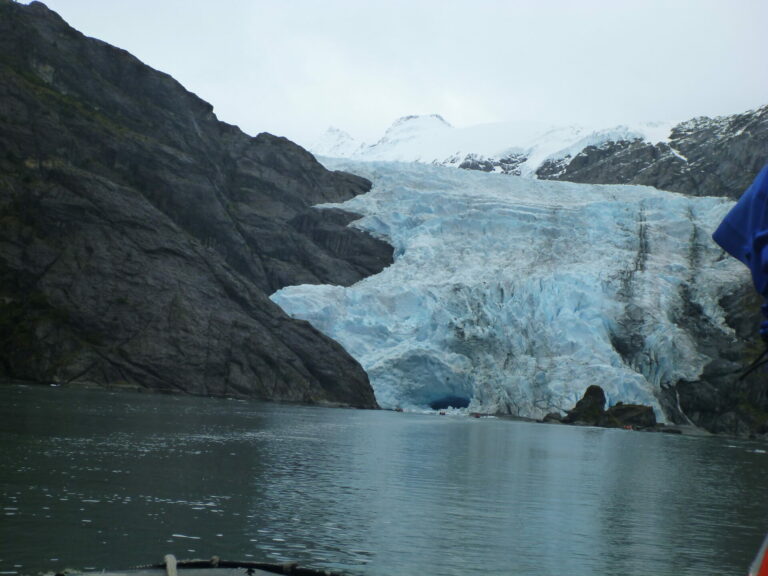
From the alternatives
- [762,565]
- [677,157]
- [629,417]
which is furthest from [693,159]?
[762,565]

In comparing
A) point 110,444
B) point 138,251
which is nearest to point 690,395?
point 138,251

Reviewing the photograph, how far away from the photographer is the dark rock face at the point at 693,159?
104500 mm

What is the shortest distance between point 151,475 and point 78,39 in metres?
72.0

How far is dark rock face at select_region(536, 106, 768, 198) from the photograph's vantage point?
343 ft

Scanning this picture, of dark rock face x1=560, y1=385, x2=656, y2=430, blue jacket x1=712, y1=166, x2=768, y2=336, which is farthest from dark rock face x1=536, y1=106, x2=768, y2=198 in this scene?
blue jacket x1=712, y1=166, x2=768, y2=336

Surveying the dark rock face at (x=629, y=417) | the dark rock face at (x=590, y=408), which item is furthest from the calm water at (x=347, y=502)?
the dark rock face at (x=629, y=417)

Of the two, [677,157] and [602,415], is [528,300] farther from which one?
[677,157]

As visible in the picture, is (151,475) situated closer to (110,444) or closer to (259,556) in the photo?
(110,444)

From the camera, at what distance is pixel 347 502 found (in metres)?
18.4

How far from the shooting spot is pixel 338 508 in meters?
17.7

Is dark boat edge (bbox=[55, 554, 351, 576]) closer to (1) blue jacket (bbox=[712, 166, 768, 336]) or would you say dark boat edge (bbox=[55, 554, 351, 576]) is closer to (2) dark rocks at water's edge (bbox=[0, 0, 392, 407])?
(1) blue jacket (bbox=[712, 166, 768, 336])

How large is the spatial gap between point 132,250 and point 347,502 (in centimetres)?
4734

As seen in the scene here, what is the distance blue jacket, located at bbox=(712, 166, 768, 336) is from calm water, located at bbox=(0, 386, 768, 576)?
8.03m

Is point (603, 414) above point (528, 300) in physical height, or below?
below
